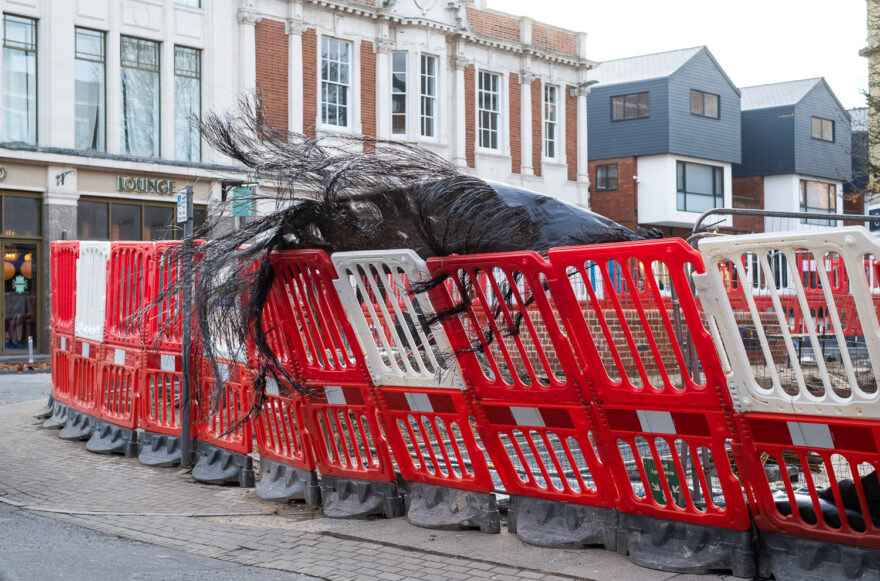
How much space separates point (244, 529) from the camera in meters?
7.15

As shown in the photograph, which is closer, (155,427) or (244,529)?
(244,529)

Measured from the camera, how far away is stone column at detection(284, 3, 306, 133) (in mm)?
25906

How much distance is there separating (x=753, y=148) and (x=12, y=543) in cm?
4536

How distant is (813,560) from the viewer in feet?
16.9

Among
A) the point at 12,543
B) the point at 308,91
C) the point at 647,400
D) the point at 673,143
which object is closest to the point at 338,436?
the point at 12,543

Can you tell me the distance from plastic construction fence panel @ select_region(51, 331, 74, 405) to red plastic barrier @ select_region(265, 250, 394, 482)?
16.5 ft

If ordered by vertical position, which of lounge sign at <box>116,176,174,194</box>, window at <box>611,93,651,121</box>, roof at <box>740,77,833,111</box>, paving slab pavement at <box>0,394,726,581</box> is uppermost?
roof at <box>740,77,833,111</box>

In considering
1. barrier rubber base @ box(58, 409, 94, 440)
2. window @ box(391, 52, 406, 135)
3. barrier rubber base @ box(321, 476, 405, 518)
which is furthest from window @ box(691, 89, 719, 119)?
barrier rubber base @ box(321, 476, 405, 518)

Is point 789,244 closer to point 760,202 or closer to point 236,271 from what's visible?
point 236,271

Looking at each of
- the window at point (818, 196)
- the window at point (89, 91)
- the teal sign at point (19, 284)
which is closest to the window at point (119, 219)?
the window at point (89, 91)

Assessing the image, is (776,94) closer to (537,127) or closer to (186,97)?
(537,127)

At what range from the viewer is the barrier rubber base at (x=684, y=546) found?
539 centimetres

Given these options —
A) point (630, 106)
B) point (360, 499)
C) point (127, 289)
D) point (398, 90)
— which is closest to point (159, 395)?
point (127, 289)

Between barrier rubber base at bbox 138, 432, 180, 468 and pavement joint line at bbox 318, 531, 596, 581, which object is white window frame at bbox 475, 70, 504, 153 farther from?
pavement joint line at bbox 318, 531, 596, 581
